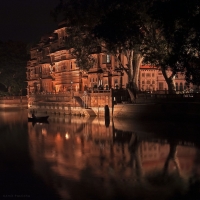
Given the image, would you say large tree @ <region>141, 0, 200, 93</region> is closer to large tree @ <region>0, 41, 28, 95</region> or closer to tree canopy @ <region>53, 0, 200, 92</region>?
tree canopy @ <region>53, 0, 200, 92</region>

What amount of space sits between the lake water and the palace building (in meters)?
19.1

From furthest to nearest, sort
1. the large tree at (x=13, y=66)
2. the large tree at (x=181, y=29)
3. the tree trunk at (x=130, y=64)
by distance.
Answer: the large tree at (x=13, y=66)
the tree trunk at (x=130, y=64)
the large tree at (x=181, y=29)

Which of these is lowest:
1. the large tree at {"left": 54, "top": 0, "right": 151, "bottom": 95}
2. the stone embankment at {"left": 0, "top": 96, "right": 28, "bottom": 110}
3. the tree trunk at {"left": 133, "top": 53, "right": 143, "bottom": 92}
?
the stone embankment at {"left": 0, "top": 96, "right": 28, "bottom": 110}

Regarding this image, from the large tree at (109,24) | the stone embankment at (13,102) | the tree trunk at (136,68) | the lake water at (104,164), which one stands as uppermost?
the large tree at (109,24)

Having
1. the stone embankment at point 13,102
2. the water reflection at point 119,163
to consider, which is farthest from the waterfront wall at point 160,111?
the stone embankment at point 13,102

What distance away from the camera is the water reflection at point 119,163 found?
648 inches

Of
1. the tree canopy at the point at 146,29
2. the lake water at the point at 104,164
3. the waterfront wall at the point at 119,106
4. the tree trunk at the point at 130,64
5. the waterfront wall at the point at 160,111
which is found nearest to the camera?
the lake water at the point at 104,164

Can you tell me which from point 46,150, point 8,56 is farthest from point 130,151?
point 8,56

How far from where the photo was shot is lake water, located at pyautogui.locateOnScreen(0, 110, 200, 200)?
1647 centimetres

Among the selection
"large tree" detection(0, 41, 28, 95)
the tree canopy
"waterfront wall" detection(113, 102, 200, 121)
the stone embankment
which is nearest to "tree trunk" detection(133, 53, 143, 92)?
the tree canopy

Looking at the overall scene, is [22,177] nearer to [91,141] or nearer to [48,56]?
[91,141]

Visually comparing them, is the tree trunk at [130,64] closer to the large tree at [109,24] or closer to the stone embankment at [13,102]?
the large tree at [109,24]

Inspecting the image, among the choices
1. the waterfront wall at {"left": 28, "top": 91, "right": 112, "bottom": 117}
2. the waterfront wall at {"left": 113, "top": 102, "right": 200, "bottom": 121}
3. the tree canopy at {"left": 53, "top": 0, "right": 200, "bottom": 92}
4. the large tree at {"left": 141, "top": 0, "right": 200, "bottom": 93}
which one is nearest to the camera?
the large tree at {"left": 141, "top": 0, "right": 200, "bottom": 93}

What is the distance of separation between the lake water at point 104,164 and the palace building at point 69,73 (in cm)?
1905
